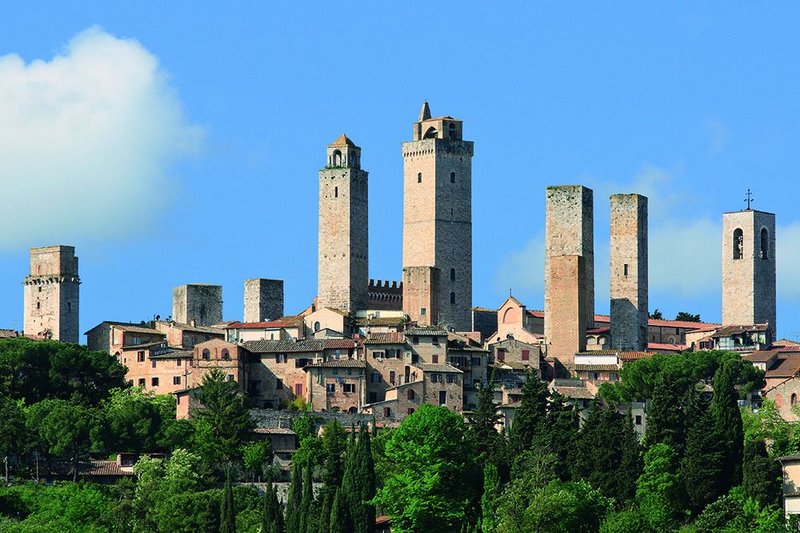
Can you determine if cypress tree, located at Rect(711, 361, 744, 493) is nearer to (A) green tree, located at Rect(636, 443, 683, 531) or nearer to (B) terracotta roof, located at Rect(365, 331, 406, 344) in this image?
(A) green tree, located at Rect(636, 443, 683, 531)

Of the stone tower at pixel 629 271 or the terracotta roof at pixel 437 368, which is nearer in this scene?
the terracotta roof at pixel 437 368

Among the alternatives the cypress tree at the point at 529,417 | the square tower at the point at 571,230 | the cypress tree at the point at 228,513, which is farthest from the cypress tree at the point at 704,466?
the square tower at the point at 571,230

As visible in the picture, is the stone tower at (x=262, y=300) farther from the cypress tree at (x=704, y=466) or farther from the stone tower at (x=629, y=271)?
the cypress tree at (x=704, y=466)

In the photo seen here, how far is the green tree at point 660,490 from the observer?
2781 inches

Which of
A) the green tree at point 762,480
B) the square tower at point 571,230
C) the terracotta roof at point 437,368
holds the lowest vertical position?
the green tree at point 762,480

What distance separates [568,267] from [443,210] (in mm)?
9863

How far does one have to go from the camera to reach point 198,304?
109 metres

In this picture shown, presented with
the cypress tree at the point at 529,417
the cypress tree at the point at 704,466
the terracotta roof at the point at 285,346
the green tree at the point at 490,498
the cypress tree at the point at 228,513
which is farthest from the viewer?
the terracotta roof at the point at 285,346

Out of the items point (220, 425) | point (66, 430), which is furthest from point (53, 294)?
point (66, 430)

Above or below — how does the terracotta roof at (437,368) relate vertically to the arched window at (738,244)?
below

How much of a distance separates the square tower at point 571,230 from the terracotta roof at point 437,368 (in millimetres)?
10507

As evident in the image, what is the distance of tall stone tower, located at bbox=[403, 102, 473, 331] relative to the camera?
107m

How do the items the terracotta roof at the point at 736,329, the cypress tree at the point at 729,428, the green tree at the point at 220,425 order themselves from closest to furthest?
1. the cypress tree at the point at 729,428
2. the green tree at the point at 220,425
3. the terracotta roof at the point at 736,329

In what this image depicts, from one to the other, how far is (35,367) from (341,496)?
22666 millimetres
